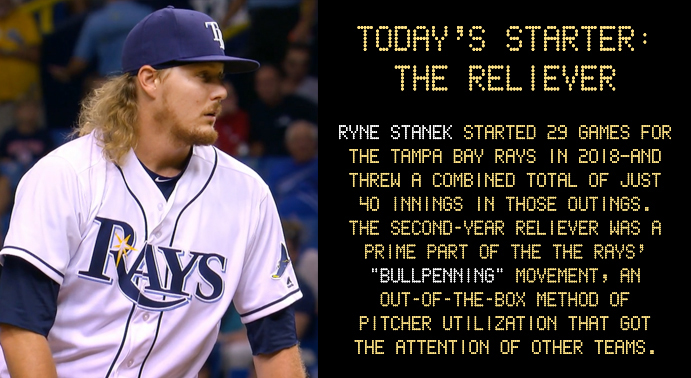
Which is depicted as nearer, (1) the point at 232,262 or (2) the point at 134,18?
(1) the point at 232,262

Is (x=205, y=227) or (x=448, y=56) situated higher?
(x=448, y=56)

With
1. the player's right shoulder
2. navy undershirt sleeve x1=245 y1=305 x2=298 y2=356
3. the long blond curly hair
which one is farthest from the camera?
navy undershirt sleeve x1=245 y1=305 x2=298 y2=356

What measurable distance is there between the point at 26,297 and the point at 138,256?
1.04 feet

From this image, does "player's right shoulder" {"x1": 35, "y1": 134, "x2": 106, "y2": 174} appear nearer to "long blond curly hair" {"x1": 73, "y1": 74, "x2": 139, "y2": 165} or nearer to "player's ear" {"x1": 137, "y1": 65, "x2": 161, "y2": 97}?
"long blond curly hair" {"x1": 73, "y1": 74, "x2": 139, "y2": 165}

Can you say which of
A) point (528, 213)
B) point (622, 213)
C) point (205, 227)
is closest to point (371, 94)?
point (528, 213)

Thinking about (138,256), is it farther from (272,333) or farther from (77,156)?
(272,333)

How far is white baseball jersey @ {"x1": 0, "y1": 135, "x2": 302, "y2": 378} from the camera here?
91.7 inches

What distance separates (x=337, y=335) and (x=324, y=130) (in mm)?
894

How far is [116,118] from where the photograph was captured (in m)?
2.59

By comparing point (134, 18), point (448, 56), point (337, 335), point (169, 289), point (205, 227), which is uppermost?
point (134, 18)

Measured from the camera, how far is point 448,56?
4.00 metres

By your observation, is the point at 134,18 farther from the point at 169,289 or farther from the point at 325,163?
the point at 169,289

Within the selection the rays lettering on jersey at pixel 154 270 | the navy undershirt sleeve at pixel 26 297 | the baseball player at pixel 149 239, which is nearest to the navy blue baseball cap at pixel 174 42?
the baseball player at pixel 149 239

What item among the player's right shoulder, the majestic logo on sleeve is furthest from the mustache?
the majestic logo on sleeve
